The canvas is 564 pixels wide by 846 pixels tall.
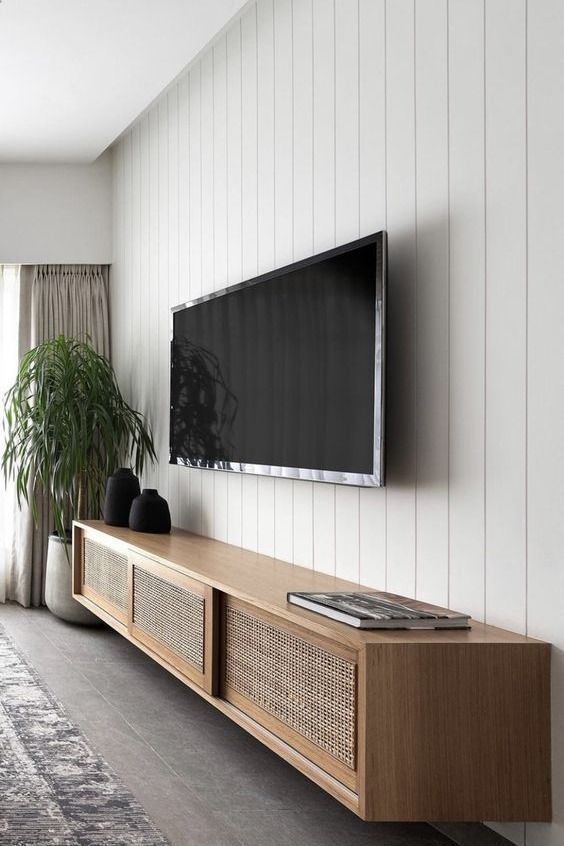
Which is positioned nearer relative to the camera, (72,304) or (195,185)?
(195,185)

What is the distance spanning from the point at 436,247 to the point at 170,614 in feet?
5.27

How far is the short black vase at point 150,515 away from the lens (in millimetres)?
4047

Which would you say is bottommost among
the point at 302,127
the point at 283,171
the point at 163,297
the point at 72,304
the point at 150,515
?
the point at 150,515

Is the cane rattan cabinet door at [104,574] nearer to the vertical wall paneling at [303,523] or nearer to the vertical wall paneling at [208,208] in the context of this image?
the vertical wall paneling at [208,208]

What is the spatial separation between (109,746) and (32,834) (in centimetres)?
67

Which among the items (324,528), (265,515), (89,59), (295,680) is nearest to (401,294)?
(324,528)

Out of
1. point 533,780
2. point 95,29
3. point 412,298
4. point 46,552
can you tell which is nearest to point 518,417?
point 412,298

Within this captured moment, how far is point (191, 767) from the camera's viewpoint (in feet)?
9.04

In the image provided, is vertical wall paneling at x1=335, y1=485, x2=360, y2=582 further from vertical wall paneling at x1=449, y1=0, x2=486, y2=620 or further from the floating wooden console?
vertical wall paneling at x1=449, y1=0, x2=486, y2=620

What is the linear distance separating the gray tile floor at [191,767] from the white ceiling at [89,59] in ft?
8.34

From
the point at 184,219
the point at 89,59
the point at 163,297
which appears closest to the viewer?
the point at 89,59

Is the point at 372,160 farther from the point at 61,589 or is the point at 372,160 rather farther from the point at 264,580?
the point at 61,589

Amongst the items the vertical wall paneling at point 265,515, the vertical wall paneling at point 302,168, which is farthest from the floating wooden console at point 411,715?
the vertical wall paneling at point 265,515

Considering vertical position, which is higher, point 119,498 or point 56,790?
point 119,498
